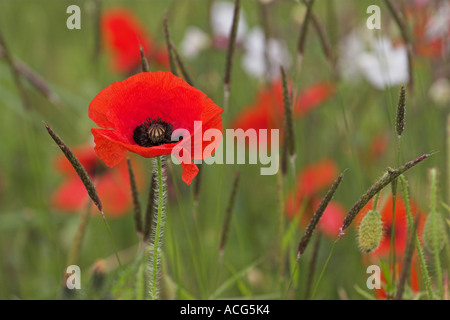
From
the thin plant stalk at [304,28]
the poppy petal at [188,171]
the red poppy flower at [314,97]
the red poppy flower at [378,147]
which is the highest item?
the red poppy flower at [314,97]

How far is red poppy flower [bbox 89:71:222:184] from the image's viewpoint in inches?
19.6

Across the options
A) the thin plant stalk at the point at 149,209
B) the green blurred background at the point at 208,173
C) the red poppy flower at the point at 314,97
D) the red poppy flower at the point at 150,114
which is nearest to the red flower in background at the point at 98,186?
the green blurred background at the point at 208,173

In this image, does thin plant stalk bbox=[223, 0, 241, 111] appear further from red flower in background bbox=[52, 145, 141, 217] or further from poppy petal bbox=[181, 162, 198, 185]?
red flower in background bbox=[52, 145, 141, 217]

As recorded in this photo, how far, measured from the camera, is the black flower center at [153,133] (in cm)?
54

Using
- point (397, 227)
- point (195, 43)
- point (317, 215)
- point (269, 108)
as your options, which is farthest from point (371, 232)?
point (195, 43)

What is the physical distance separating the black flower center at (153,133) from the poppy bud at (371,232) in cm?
20

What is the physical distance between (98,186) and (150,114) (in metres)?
0.71

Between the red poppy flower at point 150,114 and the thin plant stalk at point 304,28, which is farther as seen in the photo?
the thin plant stalk at point 304,28

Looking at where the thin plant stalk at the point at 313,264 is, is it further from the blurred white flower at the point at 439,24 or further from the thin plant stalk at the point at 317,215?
the blurred white flower at the point at 439,24

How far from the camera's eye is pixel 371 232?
0.57 meters

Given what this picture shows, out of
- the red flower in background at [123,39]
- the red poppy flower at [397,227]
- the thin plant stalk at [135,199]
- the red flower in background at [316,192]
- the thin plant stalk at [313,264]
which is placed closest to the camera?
the thin plant stalk at [135,199]

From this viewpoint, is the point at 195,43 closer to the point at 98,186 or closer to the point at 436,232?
the point at 98,186

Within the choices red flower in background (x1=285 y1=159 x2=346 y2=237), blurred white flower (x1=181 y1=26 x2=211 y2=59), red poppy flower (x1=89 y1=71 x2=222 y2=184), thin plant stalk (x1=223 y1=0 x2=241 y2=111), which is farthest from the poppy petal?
blurred white flower (x1=181 y1=26 x2=211 y2=59)
